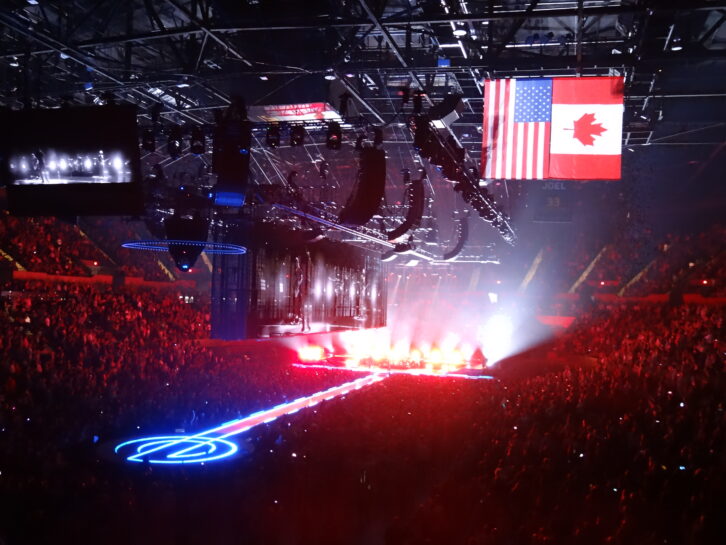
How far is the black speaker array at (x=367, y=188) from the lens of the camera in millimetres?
11555

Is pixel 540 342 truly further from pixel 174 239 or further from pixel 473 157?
pixel 174 239

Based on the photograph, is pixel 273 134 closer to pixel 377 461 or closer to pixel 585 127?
pixel 585 127

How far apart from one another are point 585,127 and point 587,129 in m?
0.04

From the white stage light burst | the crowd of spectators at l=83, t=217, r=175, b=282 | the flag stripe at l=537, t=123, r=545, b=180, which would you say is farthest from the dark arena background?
the white stage light burst

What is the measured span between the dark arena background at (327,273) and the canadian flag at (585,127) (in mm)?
31

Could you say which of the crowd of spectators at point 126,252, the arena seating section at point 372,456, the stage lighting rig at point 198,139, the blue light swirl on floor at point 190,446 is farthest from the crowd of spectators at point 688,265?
the crowd of spectators at point 126,252

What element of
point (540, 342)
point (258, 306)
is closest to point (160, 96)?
point (258, 306)

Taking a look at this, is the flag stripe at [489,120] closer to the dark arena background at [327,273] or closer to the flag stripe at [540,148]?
the dark arena background at [327,273]

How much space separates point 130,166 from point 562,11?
21.4ft

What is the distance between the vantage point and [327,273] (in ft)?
69.8

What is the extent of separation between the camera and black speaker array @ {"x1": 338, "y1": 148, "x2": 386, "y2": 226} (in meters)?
11.6

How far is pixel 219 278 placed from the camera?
16.1 metres

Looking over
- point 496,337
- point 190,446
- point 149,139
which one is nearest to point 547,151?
point 190,446

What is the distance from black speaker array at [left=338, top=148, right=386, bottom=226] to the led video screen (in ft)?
14.0
